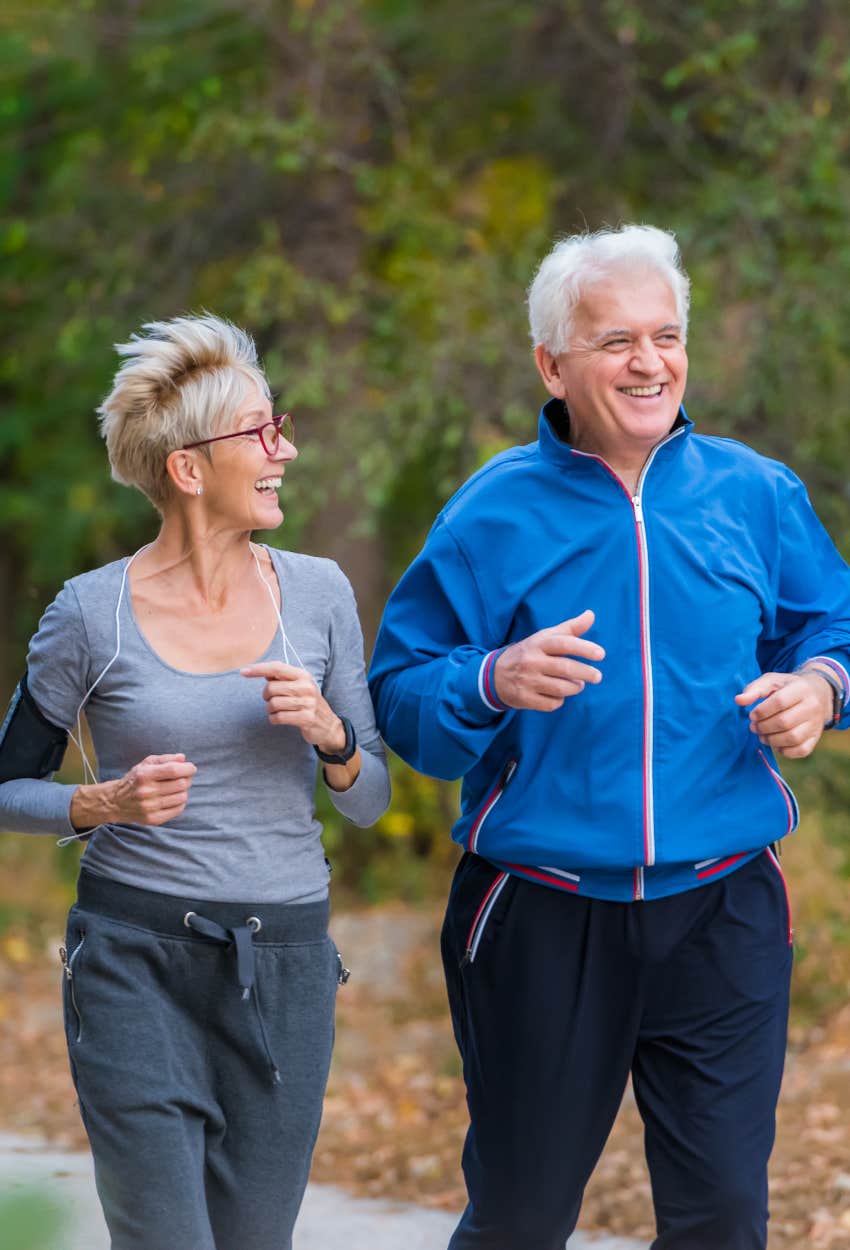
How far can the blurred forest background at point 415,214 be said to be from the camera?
6230 millimetres

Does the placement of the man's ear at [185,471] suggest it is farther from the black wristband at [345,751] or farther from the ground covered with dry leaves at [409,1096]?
the ground covered with dry leaves at [409,1096]

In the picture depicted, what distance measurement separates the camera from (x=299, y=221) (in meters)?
7.84

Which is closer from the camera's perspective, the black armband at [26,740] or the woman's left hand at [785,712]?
the woman's left hand at [785,712]

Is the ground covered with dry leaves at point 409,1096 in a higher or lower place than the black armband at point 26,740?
lower

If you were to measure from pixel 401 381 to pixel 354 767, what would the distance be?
4.09m

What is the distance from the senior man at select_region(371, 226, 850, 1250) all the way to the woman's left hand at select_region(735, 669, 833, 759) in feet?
0.05

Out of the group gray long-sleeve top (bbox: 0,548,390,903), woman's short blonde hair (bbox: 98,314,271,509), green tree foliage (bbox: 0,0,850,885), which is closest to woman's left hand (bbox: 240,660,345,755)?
gray long-sleeve top (bbox: 0,548,390,903)

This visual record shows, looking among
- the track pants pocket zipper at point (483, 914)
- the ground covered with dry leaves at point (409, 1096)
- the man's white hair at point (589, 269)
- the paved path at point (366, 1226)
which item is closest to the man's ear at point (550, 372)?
the man's white hair at point (589, 269)

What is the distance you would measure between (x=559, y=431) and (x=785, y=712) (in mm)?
709

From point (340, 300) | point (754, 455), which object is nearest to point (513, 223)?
point (340, 300)

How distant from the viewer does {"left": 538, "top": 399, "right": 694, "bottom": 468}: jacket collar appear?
285 cm

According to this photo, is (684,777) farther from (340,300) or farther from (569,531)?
(340,300)

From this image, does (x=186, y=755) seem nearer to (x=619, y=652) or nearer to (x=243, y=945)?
(x=243, y=945)

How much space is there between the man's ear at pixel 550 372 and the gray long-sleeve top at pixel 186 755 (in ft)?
1.97
